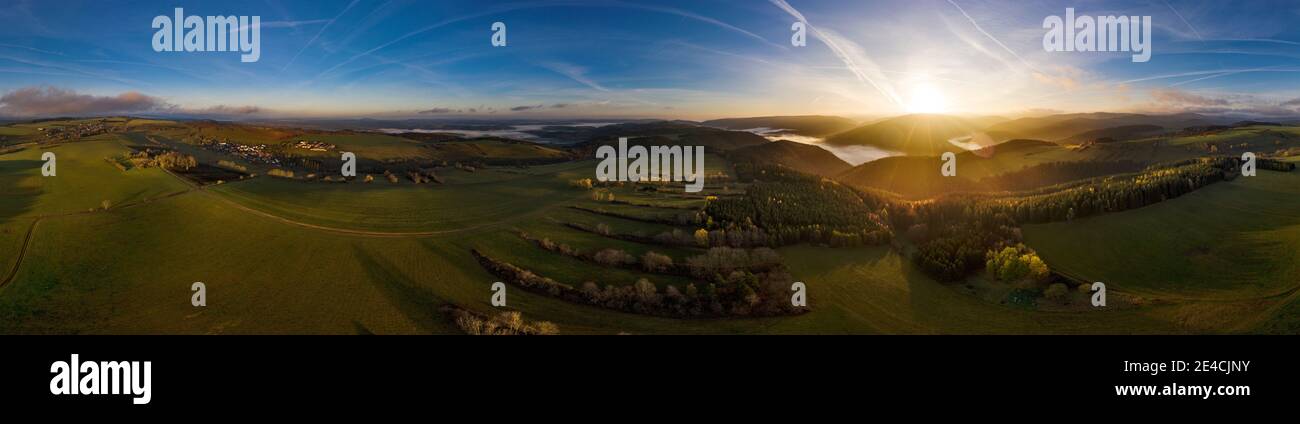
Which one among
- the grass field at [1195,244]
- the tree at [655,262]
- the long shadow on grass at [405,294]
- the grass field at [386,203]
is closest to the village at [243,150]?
the grass field at [386,203]

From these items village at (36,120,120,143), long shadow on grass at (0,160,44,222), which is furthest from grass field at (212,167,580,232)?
village at (36,120,120,143)

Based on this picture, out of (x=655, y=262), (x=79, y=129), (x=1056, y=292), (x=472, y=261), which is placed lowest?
(x=1056, y=292)

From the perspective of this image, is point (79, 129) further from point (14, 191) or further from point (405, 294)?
point (405, 294)

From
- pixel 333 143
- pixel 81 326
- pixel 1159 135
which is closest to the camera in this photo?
pixel 81 326

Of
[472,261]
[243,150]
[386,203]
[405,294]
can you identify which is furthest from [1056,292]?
[243,150]

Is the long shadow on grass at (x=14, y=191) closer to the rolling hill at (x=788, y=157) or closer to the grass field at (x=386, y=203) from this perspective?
the grass field at (x=386, y=203)

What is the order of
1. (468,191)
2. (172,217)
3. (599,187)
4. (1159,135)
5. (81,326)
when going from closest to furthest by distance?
(81,326) < (172,217) < (468,191) < (599,187) < (1159,135)

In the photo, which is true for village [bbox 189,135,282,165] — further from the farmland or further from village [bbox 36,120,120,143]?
the farmland

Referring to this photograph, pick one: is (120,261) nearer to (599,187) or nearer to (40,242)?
(40,242)
